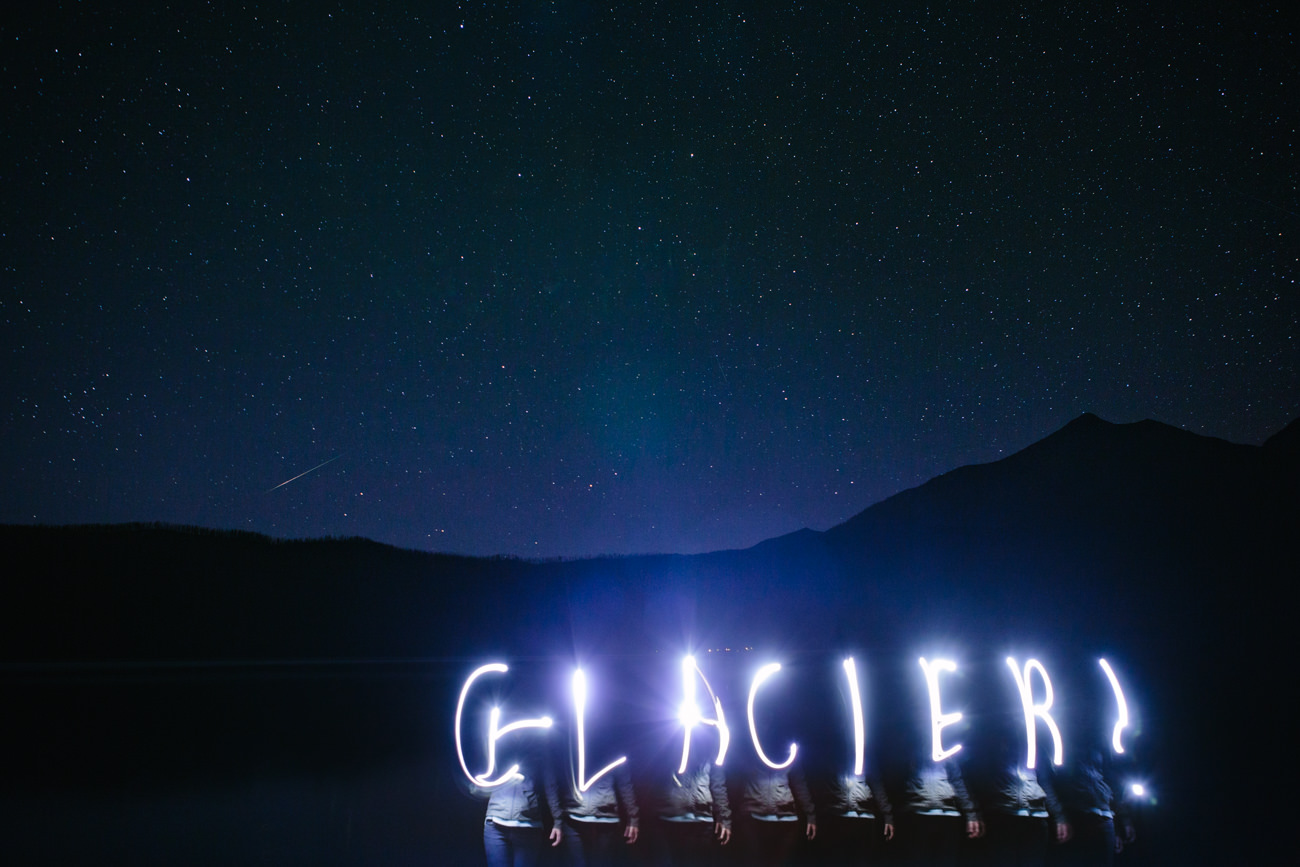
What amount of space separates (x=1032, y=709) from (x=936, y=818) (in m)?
0.93

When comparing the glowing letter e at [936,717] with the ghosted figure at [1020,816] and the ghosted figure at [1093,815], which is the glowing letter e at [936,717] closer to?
the ghosted figure at [1020,816]

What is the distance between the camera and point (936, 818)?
421 centimetres

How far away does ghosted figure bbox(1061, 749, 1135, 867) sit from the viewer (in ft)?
14.1

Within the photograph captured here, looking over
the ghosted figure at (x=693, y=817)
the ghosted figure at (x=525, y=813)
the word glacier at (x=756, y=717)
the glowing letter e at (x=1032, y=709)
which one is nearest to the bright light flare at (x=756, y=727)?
the word glacier at (x=756, y=717)

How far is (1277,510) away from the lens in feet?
87.7

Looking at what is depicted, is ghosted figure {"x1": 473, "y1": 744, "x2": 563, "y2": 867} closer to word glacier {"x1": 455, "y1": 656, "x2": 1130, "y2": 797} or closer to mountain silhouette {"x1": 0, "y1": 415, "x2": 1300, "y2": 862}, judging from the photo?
word glacier {"x1": 455, "y1": 656, "x2": 1130, "y2": 797}

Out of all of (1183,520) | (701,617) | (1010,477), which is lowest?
(701,617)

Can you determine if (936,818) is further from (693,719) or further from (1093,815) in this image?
(693,719)

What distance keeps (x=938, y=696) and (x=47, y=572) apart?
2147 centimetres

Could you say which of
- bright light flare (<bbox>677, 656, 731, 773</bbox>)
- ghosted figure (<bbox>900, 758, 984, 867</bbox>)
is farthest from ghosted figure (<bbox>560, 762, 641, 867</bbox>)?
ghosted figure (<bbox>900, 758, 984, 867</bbox>)

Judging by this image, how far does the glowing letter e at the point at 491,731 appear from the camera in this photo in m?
3.90

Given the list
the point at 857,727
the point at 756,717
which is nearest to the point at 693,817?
the point at 756,717

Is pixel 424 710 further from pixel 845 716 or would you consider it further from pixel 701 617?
pixel 701 617

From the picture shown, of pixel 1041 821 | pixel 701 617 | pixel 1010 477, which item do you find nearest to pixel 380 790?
pixel 1041 821
